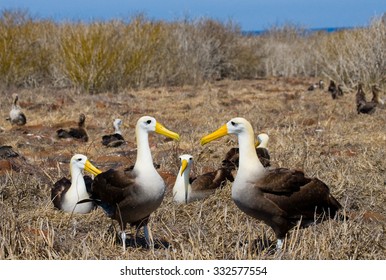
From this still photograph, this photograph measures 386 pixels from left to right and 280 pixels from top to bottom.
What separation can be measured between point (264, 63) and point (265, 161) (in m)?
21.9

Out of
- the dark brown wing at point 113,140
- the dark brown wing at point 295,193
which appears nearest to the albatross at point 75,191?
the dark brown wing at point 295,193

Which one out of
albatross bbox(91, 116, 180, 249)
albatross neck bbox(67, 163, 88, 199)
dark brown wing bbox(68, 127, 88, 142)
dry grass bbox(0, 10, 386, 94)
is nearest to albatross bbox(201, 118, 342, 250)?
albatross bbox(91, 116, 180, 249)

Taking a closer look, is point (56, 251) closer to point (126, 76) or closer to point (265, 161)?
point (265, 161)

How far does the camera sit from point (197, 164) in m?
8.00

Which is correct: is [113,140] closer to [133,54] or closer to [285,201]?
[285,201]

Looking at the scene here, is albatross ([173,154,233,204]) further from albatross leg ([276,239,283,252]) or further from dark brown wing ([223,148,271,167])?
albatross leg ([276,239,283,252])

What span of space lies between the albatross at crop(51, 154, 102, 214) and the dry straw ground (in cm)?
13

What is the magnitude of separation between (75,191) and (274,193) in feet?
6.67

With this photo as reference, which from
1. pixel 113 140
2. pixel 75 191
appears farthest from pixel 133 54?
pixel 75 191

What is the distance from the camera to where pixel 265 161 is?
7.07 m

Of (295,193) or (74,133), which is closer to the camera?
(295,193)

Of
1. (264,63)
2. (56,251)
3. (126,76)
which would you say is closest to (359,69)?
(126,76)

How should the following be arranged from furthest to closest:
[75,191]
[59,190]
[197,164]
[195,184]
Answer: [197,164], [195,184], [59,190], [75,191]

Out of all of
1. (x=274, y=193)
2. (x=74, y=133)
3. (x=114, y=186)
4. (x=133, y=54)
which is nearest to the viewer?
(x=274, y=193)
